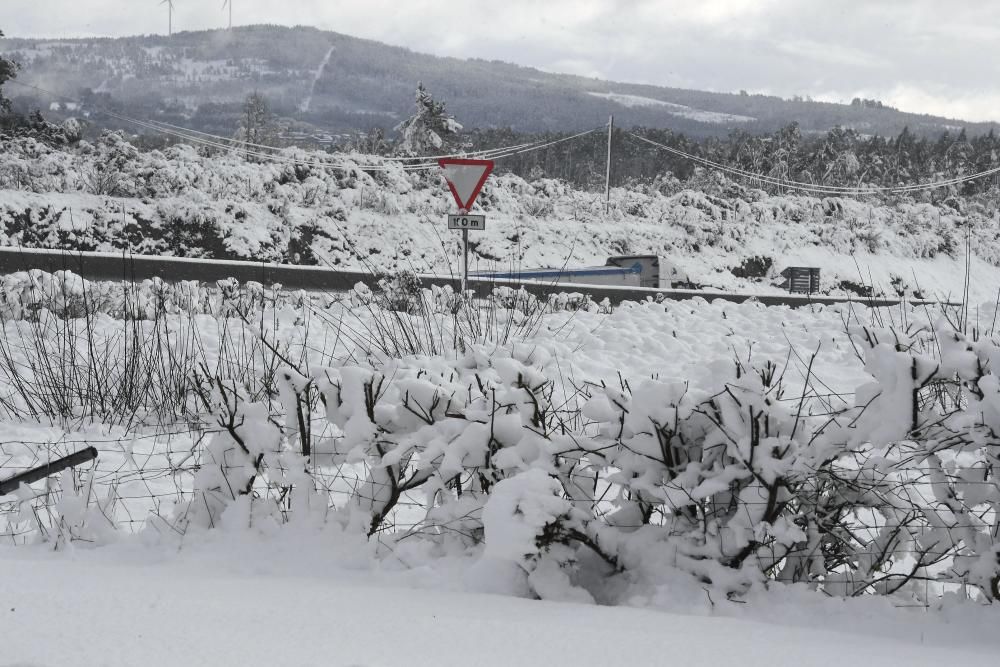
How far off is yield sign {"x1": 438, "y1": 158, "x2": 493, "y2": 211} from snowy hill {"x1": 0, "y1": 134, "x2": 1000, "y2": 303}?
1.81 meters

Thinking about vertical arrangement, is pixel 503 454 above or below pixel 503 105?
below

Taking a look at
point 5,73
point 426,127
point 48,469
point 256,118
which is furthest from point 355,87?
point 48,469

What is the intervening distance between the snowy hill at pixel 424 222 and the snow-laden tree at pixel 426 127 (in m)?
6.41

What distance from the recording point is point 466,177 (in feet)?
37.4

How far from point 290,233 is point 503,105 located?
5397 inches

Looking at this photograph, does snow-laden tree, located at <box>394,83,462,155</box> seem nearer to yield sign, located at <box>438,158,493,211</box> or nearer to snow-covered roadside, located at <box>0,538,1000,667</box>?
yield sign, located at <box>438,158,493,211</box>

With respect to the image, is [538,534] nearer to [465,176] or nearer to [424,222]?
[465,176]

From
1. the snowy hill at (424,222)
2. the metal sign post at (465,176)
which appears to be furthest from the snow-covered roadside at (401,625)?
the snowy hill at (424,222)

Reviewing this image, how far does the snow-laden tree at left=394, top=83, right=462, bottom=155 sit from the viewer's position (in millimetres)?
34812

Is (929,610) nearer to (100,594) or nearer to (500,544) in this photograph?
(500,544)

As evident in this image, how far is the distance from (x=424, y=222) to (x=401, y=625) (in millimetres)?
20951

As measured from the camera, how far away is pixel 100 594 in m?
2.11

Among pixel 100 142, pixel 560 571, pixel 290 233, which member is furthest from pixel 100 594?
pixel 100 142

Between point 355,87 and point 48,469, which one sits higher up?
point 355,87
